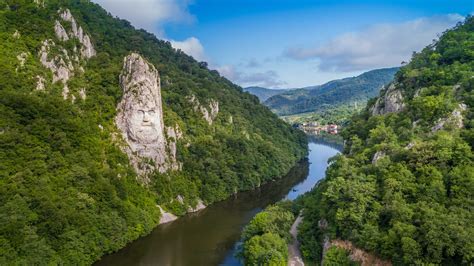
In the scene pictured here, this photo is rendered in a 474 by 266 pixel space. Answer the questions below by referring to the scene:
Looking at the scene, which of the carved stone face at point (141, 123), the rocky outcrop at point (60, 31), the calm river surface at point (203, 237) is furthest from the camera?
the rocky outcrop at point (60, 31)

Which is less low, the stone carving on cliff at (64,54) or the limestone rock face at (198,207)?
the stone carving on cliff at (64,54)

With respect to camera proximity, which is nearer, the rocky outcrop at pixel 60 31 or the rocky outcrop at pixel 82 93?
the rocky outcrop at pixel 82 93

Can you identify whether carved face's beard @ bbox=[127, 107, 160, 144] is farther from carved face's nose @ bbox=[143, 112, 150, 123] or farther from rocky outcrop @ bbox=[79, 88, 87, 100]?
rocky outcrop @ bbox=[79, 88, 87, 100]

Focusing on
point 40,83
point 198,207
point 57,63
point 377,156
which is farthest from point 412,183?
point 57,63

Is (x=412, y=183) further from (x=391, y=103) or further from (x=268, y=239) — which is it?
(x=391, y=103)

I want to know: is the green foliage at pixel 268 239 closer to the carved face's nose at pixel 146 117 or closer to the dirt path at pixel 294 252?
the dirt path at pixel 294 252

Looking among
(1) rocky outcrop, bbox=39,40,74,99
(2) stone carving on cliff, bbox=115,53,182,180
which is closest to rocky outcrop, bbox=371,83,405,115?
(2) stone carving on cliff, bbox=115,53,182,180

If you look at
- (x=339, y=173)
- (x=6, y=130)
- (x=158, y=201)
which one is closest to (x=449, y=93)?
(x=339, y=173)

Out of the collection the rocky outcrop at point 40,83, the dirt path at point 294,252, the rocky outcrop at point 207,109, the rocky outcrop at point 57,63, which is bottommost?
the dirt path at point 294,252

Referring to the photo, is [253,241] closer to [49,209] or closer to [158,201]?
[49,209]

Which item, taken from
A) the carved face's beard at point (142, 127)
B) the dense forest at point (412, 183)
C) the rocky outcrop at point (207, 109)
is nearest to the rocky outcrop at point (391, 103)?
the dense forest at point (412, 183)
